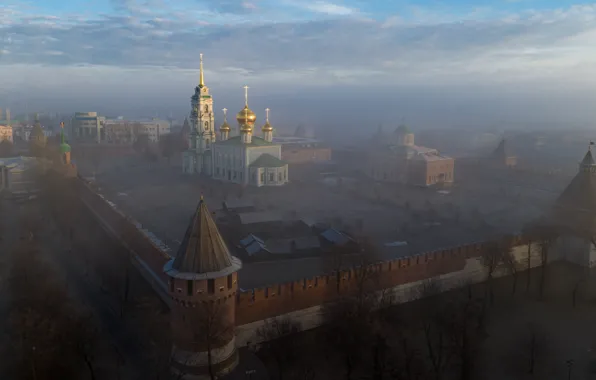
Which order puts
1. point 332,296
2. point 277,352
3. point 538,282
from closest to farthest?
point 277,352
point 332,296
point 538,282

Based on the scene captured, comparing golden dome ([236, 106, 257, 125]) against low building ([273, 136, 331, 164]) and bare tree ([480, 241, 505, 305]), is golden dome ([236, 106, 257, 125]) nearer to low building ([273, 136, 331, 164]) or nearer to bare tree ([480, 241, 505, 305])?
low building ([273, 136, 331, 164])

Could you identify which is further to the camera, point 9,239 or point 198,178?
point 198,178

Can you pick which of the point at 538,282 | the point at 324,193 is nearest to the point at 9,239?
the point at 324,193

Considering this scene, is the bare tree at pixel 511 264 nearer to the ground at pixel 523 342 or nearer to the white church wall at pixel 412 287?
the ground at pixel 523 342

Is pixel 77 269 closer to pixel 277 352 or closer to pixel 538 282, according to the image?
pixel 277 352

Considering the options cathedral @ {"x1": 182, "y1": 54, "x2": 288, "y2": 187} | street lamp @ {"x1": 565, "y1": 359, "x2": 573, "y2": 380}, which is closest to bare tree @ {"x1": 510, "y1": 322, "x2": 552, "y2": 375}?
street lamp @ {"x1": 565, "y1": 359, "x2": 573, "y2": 380}

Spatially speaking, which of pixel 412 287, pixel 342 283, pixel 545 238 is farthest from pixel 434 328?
pixel 545 238
